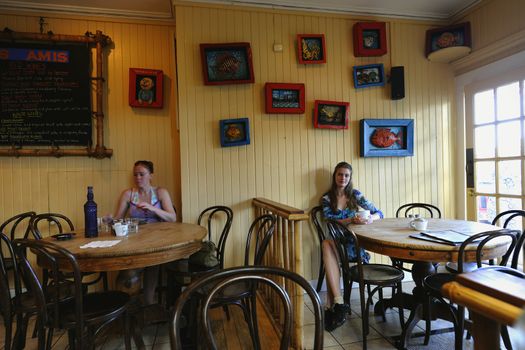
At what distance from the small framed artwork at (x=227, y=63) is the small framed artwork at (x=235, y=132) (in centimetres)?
36

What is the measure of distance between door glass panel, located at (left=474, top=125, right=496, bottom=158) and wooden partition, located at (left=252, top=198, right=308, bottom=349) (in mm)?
2322

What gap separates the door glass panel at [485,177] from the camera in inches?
115

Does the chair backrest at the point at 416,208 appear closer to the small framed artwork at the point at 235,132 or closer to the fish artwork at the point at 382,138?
the fish artwork at the point at 382,138

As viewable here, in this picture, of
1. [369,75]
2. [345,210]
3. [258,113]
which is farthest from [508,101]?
[258,113]

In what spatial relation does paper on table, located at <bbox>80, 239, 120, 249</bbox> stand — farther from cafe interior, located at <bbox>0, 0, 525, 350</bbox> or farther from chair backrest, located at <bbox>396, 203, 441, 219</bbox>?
chair backrest, located at <bbox>396, 203, 441, 219</bbox>

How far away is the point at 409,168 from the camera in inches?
124

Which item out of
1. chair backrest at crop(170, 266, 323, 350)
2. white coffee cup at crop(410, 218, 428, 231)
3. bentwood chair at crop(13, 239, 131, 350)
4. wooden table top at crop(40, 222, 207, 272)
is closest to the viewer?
chair backrest at crop(170, 266, 323, 350)

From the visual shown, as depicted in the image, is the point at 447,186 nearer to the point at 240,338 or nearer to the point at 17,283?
the point at 240,338

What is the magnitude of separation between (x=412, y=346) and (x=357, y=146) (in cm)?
178

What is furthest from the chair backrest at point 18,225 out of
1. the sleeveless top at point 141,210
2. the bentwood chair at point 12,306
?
the bentwood chair at point 12,306

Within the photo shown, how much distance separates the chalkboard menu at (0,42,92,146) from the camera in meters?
2.69

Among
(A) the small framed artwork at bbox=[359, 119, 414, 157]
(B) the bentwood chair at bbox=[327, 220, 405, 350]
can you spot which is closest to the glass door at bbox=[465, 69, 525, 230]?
(A) the small framed artwork at bbox=[359, 119, 414, 157]

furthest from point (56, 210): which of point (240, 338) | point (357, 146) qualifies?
point (357, 146)

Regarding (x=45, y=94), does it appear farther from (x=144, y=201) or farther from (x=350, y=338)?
(x=350, y=338)
